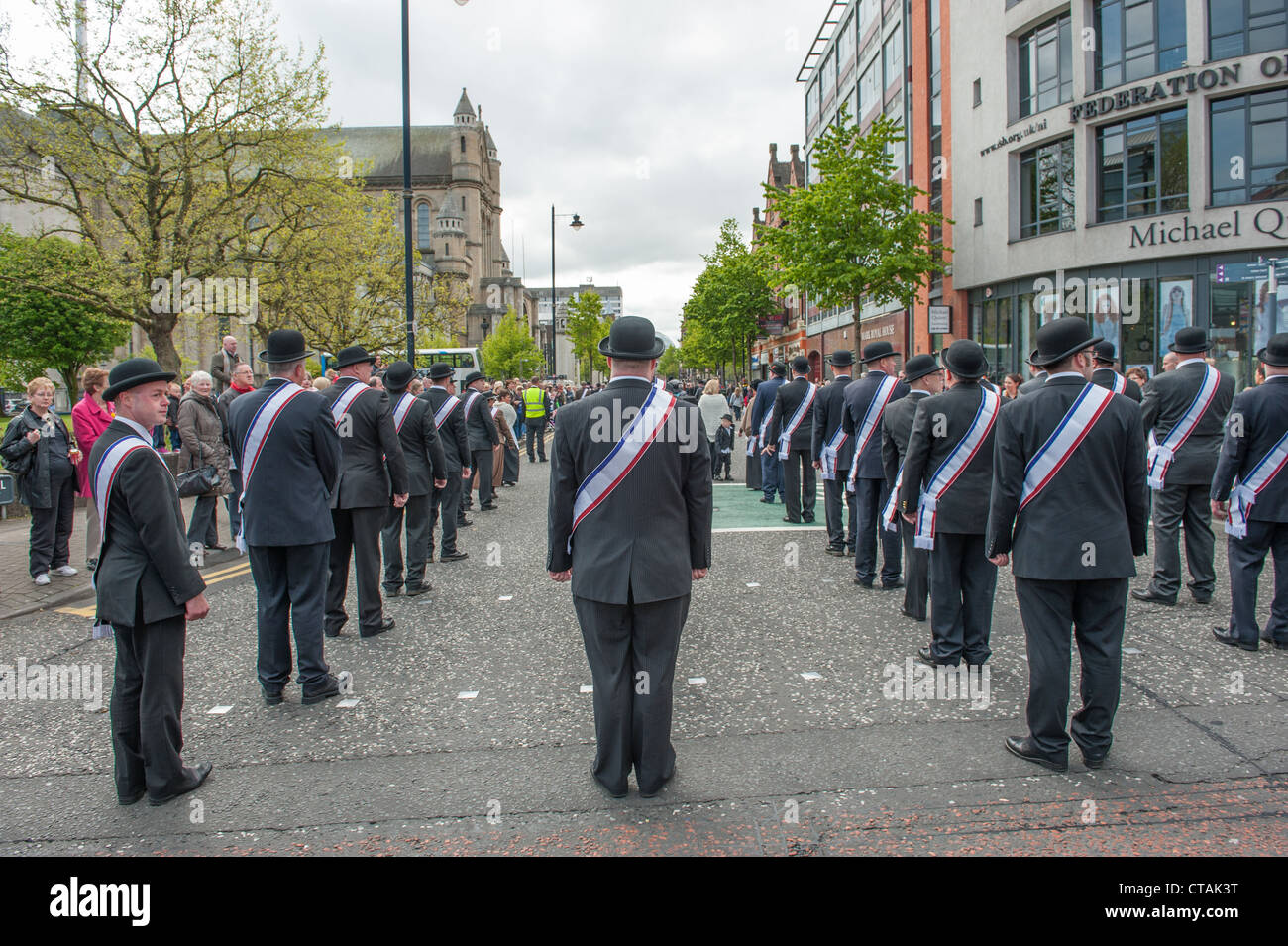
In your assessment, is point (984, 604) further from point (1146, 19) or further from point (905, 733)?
point (1146, 19)

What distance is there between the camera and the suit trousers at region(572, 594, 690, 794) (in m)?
3.76

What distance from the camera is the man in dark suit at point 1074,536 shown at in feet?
13.1

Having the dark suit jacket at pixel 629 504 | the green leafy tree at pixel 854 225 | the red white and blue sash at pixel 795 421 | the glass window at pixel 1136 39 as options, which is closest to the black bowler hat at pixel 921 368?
the dark suit jacket at pixel 629 504

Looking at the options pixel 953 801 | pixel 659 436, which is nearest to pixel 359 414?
pixel 659 436

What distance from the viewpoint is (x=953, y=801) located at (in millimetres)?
3666

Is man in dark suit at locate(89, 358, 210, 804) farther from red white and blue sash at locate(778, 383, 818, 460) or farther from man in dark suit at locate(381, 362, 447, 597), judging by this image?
red white and blue sash at locate(778, 383, 818, 460)

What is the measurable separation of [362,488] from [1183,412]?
6537mm

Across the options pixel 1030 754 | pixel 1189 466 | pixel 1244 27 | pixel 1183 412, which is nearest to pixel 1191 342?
pixel 1183 412

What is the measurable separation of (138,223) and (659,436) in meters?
24.2

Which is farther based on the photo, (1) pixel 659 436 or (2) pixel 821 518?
(2) pixel 821 518

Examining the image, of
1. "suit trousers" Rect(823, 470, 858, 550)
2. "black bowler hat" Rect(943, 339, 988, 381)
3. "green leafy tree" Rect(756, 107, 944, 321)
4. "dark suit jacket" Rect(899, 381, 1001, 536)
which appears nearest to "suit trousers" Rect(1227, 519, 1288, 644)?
"dark suit jacket" Rect(899, 381, 1001, 536)

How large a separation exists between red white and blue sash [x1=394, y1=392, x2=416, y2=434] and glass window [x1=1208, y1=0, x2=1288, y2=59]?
840 inches

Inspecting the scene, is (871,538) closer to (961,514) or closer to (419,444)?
(961,514)

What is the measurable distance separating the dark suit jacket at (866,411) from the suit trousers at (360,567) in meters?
4.24
